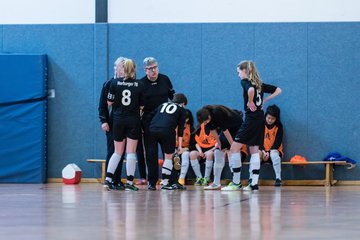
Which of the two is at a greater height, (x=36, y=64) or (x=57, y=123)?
(x=36, y=64)

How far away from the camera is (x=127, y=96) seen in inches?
364

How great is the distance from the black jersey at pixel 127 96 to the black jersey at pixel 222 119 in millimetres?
912

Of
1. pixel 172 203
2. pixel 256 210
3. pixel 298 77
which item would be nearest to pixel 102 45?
pixel 298 77

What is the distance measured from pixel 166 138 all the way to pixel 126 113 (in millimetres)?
587

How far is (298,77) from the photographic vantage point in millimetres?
12766

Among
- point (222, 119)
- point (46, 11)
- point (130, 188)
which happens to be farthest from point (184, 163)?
point (46, 11)

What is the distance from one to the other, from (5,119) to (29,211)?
7349 millimetres

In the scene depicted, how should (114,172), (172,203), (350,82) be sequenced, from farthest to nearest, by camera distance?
(350,82)
(114,172)
(172,203)

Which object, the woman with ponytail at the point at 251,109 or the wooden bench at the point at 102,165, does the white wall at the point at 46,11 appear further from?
the woman with ponytail at the point at 251,109

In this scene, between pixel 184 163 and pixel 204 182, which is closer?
pixel 204 182

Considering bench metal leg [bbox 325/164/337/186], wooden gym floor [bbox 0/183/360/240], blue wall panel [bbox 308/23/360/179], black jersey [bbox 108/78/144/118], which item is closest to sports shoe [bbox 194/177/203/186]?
blue wall panel [bbox 308/23/360/179]

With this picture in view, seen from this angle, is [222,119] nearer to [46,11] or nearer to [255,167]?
[255,167]

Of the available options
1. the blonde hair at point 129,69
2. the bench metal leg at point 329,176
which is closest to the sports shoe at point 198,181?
the bench metal leg at point 329,176

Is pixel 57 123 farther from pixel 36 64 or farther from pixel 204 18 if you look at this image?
pixel 204 18
